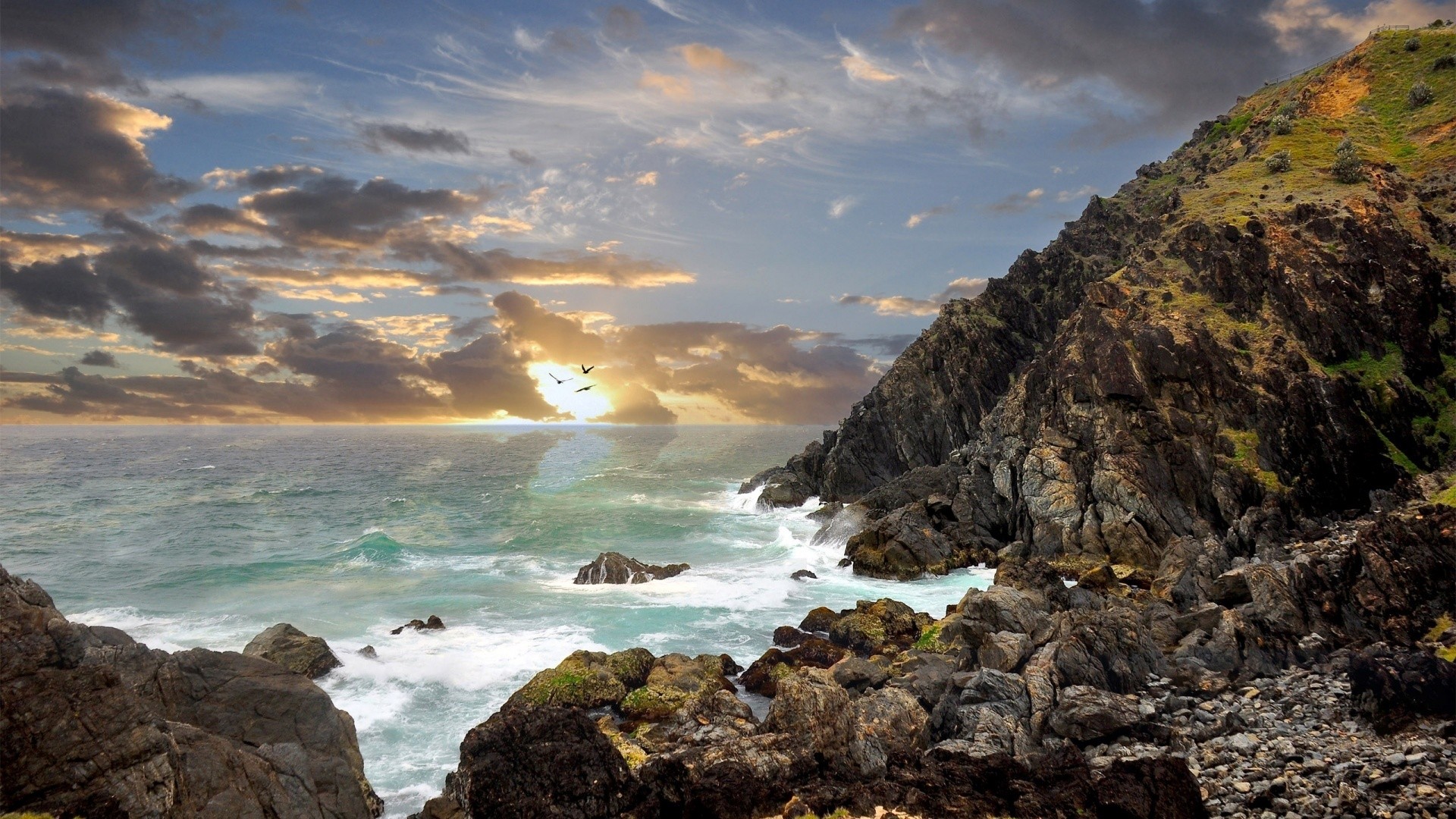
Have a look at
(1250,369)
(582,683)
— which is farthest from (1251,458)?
(582,683)

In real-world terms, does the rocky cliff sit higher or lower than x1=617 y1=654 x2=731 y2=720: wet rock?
higher

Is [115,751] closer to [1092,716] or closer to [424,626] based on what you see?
[1092,716]

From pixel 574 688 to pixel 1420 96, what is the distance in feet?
350

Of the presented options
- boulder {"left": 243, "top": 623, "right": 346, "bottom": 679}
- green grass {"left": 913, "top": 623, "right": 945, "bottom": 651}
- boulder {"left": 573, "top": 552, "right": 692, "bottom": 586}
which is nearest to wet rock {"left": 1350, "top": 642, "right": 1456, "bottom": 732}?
green grass {"left": 913, "top": 623, "right": 945, "bottom": 651}

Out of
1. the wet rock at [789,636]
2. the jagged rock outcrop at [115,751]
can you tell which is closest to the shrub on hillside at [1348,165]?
the wet rock at [789,636]

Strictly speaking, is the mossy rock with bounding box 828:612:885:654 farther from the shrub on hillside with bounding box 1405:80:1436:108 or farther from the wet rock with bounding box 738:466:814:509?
the shrub on hillside with bounding box 1405:80:1436:108

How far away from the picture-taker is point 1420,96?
76.1m

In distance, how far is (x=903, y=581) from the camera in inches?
2147

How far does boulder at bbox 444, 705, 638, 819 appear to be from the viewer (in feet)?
61.7

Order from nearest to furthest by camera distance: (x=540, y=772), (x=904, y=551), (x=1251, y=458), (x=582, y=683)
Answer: (x=540, y=772)
(x=582, y=683)
(x=1251, y=458)
(x=904, y=551)

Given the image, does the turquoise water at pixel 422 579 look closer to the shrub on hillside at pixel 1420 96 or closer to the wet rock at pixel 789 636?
the wet rock at pixel 789 636

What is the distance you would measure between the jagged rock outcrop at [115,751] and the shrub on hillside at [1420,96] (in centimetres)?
11390

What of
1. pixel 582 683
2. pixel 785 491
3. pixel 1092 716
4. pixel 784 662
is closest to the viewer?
pixel 1092 716

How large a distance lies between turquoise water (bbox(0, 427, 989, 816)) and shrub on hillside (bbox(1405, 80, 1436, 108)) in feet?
252
